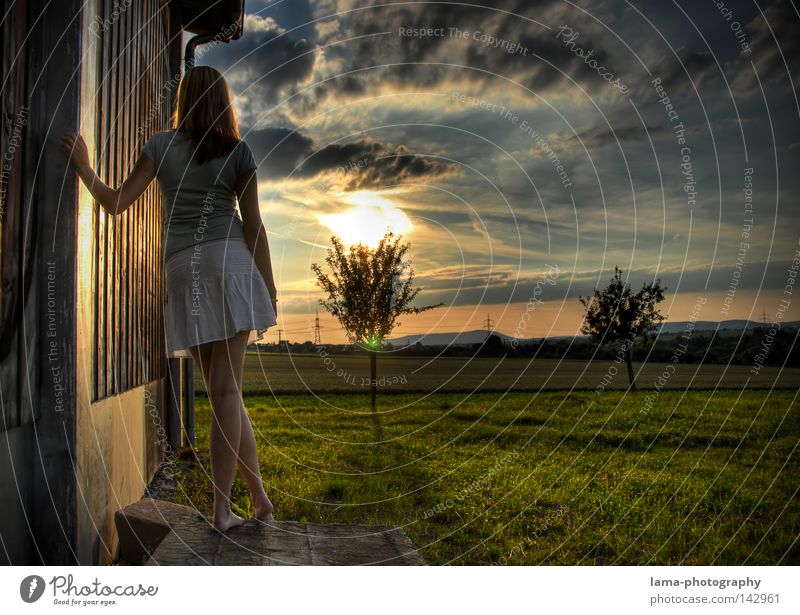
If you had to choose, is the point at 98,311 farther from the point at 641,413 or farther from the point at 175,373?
the point at 641,413

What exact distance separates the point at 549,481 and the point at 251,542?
412cm

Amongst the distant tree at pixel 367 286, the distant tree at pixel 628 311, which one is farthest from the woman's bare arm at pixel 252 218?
the distant tree at pixel 628 311

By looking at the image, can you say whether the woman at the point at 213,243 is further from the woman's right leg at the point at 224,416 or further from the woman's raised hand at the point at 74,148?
the woman's raised hand at the point at 74,148

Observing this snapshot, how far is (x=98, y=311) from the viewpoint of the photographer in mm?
3750

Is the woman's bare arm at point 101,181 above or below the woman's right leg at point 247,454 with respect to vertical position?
above

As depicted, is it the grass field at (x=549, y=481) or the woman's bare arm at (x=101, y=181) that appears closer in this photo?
the woman's bare arm at (x=101, y=181)

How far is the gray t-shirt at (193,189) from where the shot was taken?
3400 millimetres

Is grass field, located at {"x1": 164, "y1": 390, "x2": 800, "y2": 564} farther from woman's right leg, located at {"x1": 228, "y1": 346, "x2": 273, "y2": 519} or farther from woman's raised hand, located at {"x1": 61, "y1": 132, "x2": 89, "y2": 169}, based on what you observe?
woman's raised hand, located at {"x1": 61, "y1": 132, "x2": 89, "y2": 169}

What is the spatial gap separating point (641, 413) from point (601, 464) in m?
5.06

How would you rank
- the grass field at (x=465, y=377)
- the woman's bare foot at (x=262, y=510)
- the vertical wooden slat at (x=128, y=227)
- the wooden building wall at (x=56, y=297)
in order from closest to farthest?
the wooden building wall at (x=56, y=297)
the woman's bare foot at (x=262, y=510)
the vertical wooden slat at (x=128, y=227)
the grass field at (x=465, y=377)

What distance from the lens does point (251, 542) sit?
11.0 feet

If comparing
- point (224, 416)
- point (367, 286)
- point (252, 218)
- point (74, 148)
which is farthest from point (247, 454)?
point (367, 286)

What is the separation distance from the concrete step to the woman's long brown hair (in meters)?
1.93

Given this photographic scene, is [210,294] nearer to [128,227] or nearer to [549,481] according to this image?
[128,227]
